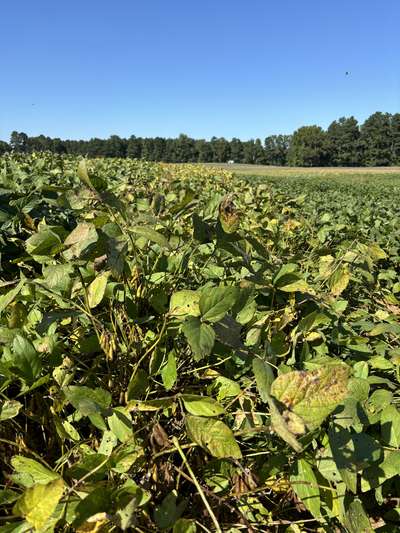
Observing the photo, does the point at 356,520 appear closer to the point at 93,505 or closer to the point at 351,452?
the point at 351,452

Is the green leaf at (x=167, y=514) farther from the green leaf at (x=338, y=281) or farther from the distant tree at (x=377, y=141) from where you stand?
the distant tree at (x=377, y=141)

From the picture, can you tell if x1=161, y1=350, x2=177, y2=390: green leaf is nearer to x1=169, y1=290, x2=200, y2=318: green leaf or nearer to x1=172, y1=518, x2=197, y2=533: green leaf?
x1=169, y1=290, x2=200, y2=318: green leaf

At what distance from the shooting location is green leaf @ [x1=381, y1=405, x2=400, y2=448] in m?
0.94

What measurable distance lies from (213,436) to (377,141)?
98669 millimetres

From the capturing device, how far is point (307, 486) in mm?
863

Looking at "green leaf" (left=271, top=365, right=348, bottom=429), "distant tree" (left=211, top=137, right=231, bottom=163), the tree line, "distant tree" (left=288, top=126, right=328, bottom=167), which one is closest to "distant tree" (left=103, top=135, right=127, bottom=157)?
the tree line

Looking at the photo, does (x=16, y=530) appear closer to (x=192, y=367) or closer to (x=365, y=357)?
(x=192, y=367)

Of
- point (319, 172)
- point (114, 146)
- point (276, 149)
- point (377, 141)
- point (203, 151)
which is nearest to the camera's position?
point (319, 172)

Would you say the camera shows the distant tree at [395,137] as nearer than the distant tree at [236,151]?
Yes

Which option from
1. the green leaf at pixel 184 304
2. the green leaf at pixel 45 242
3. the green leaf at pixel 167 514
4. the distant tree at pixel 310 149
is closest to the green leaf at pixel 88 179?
the green leaf at pixel 45 242

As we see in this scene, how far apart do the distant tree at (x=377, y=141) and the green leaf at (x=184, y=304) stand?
97403 mm

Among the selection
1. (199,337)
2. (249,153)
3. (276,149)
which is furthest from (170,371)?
(276,149)

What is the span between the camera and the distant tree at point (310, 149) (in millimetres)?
91125

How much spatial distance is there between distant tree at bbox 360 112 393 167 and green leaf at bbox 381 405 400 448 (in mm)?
97317
